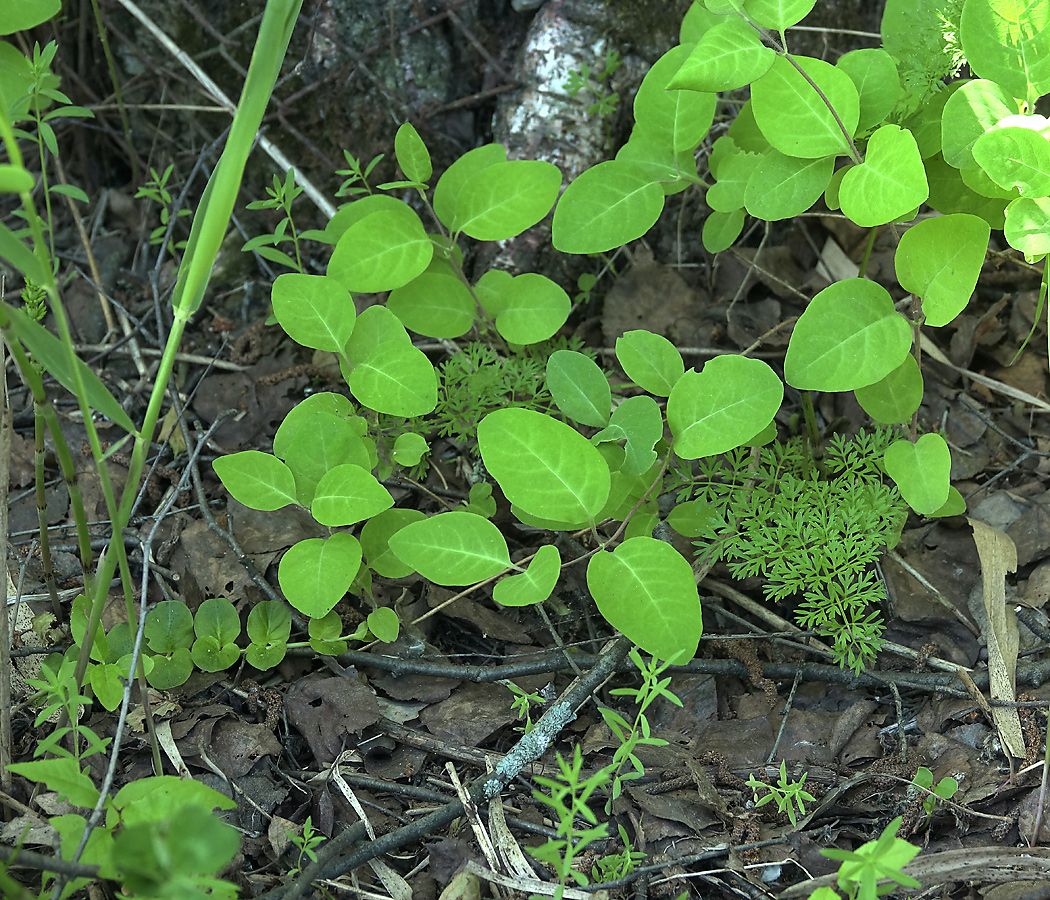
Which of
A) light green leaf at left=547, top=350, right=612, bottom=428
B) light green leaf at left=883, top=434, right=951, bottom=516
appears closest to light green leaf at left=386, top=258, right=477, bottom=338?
light green leaf at left=547, top=350, right=612, bottom=428

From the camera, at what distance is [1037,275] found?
224 cm

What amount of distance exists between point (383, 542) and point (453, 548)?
24 centimetres

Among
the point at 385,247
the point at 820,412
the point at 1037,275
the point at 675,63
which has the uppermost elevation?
the point at 675,63

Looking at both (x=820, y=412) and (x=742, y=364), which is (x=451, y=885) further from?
(x=820, y=412)

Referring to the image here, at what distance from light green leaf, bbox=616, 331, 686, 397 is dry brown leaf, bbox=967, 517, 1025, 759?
747mm

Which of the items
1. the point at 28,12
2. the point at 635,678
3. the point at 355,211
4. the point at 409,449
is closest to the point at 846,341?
the point at 635,678

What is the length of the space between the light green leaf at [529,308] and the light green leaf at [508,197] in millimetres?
151

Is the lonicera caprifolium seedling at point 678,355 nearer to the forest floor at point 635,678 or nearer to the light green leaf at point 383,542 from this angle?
the light green leaf at point 383,542

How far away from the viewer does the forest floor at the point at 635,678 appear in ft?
4.42

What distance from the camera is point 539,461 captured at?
1426 millimetres

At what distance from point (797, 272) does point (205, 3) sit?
6.68ft

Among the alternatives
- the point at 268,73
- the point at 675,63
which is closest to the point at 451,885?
the point at 268,73

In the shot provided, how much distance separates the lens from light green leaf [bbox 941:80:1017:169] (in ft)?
4.57

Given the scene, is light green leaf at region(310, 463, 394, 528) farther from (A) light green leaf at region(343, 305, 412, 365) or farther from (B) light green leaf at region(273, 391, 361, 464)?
(A) light green leaf at region(343, 305, 412, 365)
